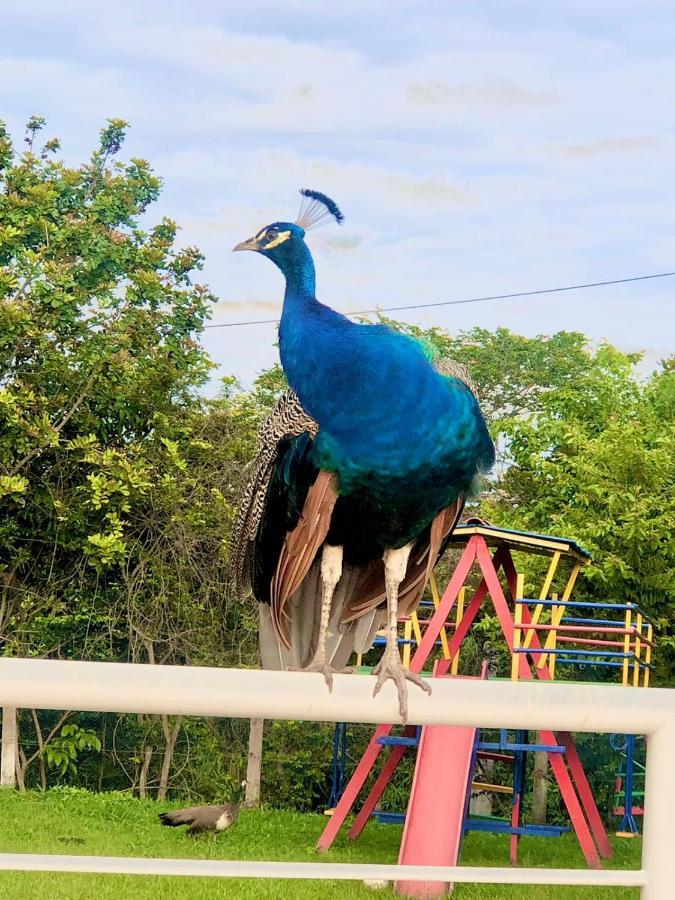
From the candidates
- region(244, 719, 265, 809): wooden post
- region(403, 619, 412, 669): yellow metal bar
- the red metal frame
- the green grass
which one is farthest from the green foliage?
region(403, 619, 412, 669): yellow metal bar

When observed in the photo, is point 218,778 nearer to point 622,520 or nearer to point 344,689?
point 622,520

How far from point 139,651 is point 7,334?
264 centimetres

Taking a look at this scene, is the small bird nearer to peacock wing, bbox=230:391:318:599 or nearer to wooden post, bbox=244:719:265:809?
wooden post, bbox=244:719:265:809

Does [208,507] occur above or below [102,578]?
above

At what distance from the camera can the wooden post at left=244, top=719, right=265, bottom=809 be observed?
361 inches

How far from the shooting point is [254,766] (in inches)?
368

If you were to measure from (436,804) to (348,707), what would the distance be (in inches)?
234

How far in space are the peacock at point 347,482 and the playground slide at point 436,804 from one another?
11.8 ft

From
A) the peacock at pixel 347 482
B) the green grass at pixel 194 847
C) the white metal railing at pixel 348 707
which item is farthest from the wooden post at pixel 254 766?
the white metal railing at pixel 348 707

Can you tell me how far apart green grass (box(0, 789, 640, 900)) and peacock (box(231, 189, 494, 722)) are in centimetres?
427

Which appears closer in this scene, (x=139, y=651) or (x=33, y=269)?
(x=33, y=269)

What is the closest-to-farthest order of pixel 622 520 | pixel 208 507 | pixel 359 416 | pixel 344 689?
1. pixel 344 689
2. pixel 359 416
3. pixel 208 507
4. pixel 622 520

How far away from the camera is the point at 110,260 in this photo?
920 centimetres

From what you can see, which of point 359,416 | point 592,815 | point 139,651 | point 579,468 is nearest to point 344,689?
point 359,416
